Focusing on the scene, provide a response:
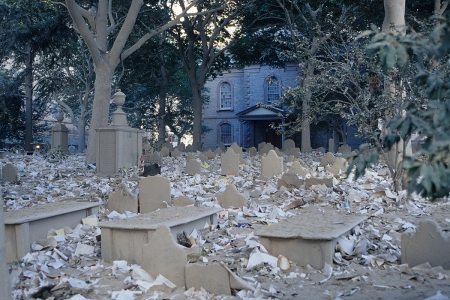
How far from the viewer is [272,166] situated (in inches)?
493

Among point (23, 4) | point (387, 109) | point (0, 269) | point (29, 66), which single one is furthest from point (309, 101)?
point (29, 66)

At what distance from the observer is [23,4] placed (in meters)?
21.7

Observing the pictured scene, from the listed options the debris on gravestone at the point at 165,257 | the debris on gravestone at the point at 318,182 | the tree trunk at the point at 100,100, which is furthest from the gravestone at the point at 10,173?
the debris on gravestone at the point at 165,257

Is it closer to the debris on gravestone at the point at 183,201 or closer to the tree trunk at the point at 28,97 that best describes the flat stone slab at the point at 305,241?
the debris on gravestone at the point at 183,201

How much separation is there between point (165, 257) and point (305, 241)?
5.08 feet

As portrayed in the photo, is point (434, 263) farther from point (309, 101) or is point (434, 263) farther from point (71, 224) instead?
point (309, 101)

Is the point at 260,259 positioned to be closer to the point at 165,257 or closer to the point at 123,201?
the point at 165,257

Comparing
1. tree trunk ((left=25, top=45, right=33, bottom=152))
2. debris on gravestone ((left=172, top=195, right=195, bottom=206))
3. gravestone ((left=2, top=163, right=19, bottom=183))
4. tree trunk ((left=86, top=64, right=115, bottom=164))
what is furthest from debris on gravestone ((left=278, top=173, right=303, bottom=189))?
tree trunk ((left=25, top=45, right=33, bottom=152))

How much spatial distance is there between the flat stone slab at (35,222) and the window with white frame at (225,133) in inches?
1443

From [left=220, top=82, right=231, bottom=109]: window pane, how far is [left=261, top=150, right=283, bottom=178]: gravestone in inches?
1260

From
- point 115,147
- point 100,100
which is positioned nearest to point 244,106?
point 100,100

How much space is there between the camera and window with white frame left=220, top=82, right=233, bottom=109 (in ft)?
145

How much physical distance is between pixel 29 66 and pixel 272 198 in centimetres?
2225

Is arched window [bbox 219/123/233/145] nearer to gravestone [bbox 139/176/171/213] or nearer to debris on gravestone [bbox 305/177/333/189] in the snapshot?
debris on gravestone [bbox 305/177/333/189]
